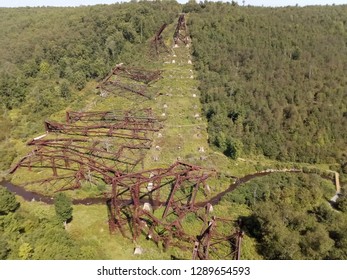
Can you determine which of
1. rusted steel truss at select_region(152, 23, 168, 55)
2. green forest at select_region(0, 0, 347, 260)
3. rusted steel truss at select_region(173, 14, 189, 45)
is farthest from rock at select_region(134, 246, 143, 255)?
rusted steel truss at select_region(173, 14, 189, 45)

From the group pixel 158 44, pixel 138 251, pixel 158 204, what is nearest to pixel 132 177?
pixel 158 204

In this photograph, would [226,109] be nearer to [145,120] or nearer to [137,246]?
[145,120]

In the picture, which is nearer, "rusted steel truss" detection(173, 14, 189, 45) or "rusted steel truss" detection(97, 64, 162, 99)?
"rusted steel truss" detection(97, 64, 162, 99)

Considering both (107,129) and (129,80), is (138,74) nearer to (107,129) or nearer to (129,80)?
(129,80)

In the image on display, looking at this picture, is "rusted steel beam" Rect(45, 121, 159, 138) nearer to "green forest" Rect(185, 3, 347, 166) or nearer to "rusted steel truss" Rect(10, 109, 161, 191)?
"rusted steel truss" Rect(10, 109, 161, 191)

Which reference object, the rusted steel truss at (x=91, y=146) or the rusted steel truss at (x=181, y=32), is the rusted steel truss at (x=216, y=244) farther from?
the rusted steel truss at (x=181, y=32)
